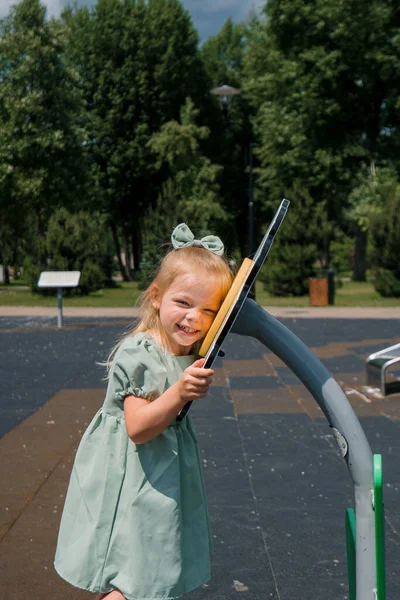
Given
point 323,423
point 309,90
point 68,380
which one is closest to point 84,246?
point 309,90

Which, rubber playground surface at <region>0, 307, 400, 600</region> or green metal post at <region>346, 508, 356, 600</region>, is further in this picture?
rubber playground surface at <region>0, 307, 400, 600</region>

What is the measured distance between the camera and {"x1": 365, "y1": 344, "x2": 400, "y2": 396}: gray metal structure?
27.4 feet

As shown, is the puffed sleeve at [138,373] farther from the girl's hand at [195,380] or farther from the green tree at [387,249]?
the green tree at [387,249]

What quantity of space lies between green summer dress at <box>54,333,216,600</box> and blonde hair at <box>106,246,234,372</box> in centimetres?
7

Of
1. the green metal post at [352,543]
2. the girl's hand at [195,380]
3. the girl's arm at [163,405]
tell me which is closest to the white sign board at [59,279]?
the girl's arm at [163,405]

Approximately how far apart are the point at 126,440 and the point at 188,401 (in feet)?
1.11

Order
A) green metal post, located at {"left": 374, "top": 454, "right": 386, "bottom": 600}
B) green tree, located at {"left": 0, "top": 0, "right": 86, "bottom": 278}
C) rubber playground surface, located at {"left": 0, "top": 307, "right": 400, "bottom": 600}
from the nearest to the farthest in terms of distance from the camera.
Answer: green metal post, located at {"left": 374, "top": 454, "right": 386, "bottom": 600} → rubber playground surface, located at {"left": 0, "top": 307, "right": 400, "bottom": 600} → green tree, located at {"left": 0, "top": 0, "right": 86, "bottom": 278}

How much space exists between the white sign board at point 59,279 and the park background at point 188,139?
7926mm

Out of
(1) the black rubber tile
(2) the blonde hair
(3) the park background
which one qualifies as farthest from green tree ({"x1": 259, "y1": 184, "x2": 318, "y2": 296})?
(2) the blonde hair

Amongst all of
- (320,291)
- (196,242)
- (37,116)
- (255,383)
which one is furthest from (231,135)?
(196,242)

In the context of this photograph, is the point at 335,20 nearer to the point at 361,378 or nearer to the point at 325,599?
the point at 361,378

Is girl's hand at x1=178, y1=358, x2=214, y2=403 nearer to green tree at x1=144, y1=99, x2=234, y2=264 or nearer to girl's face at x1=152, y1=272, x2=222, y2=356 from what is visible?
girl's face at x1=152, y1=272, x2=222, y2=356

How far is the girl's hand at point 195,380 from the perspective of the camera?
1865 millimetres

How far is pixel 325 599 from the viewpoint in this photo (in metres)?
3.33
